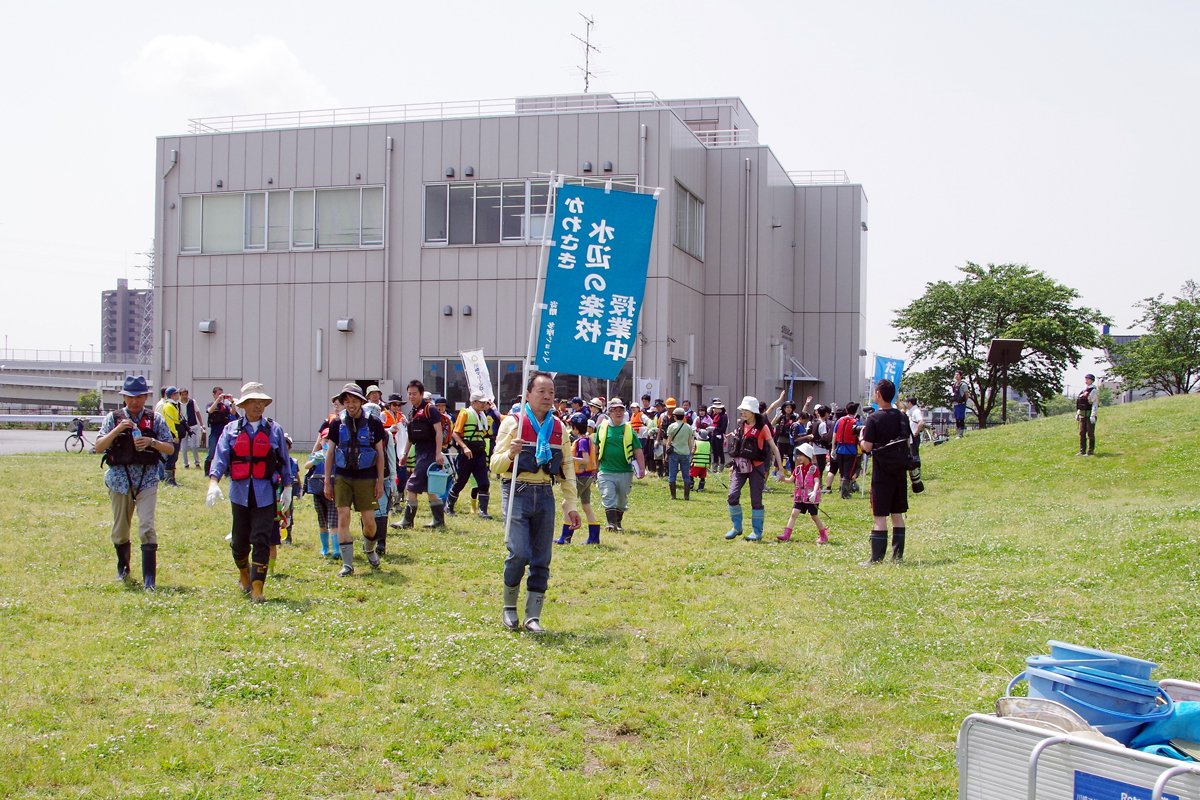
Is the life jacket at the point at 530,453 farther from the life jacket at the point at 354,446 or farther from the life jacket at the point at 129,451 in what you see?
the life jacket at the point at 129,451

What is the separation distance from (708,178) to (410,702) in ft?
91.9

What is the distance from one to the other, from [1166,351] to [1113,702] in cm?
6308

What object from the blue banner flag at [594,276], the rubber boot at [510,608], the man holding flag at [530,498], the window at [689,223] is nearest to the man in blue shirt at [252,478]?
the man holding flag at [530,498]

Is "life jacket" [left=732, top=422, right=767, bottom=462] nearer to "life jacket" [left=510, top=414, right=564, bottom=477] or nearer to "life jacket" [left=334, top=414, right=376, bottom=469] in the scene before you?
"life jacket" [left=334, top=414, right=376, bottom=469]

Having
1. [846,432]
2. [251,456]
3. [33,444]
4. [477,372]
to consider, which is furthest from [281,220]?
[251,456]

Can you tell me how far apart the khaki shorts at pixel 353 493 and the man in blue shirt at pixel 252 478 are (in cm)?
115

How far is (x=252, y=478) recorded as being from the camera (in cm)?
842

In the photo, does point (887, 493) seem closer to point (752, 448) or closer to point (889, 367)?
point (752, 448)

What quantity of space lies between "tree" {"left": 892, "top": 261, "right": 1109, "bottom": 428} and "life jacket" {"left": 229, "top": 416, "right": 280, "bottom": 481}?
48556 millimetres

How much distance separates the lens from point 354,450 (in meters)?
9.74

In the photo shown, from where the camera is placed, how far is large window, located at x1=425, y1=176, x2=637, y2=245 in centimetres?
2809

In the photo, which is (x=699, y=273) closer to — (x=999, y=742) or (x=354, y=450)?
(x=354, y=450)

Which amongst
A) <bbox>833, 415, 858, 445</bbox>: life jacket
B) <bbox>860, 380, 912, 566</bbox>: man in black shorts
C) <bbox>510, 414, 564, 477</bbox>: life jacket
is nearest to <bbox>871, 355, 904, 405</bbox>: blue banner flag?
<bbox>833, 415, 858, 445</bbox>: life jacket

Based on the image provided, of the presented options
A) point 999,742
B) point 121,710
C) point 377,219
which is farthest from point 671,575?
point 377,219
